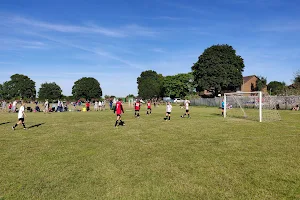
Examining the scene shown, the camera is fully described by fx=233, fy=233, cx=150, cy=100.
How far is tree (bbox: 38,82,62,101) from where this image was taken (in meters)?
117

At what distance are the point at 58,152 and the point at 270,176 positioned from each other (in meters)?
7.59

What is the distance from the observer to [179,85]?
9650cm

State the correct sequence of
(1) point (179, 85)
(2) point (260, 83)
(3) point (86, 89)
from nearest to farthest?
(2) point (260, 83) → (1) point (179, 85) → (3) point (86, 89)

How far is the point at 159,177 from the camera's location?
6.36m

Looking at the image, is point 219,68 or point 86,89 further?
point 86,89

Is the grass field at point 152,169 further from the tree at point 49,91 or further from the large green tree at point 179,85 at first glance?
the tree at point 49,91

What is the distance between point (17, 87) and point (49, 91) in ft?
50.8

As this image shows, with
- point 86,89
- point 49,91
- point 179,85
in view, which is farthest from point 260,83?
point 49,91

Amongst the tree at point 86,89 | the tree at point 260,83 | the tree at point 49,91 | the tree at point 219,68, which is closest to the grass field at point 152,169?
the tree at point 219,68

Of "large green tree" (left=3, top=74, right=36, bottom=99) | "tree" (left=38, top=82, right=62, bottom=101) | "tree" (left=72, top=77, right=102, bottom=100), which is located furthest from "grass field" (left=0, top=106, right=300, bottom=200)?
"tree" (left=38, top=82, right=62, bottom=101)

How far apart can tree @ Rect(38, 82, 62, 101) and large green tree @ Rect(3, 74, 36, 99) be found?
9469 millimetres

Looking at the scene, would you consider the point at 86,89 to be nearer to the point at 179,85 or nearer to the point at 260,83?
the point at 179,85

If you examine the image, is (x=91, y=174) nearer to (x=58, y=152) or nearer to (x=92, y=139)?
(x=58, y=152)

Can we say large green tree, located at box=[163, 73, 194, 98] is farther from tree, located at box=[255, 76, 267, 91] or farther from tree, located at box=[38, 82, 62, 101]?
tree, located at box=[38, 82, 62, 101]
